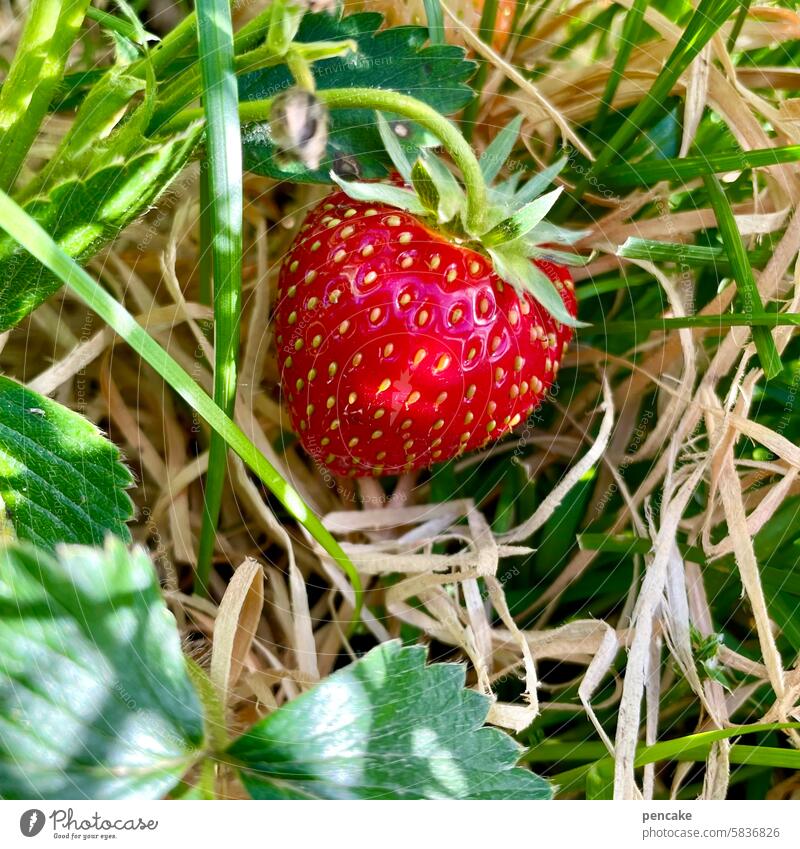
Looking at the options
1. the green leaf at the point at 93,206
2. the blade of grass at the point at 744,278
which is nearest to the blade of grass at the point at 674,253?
the blade of grass at the point at 744,278

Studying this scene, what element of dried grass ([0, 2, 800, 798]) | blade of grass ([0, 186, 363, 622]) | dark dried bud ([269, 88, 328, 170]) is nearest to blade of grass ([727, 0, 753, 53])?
dried grass ([0, 2, 800, 798])

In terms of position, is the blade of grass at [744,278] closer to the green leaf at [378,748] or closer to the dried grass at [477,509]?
the dried grass at [477,509]

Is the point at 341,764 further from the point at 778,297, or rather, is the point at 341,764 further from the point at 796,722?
the point at 778,297

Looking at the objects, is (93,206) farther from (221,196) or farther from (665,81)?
(665,81)

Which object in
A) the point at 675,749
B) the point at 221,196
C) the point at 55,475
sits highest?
the point at 221,196

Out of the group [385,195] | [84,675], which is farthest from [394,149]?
[84,675]

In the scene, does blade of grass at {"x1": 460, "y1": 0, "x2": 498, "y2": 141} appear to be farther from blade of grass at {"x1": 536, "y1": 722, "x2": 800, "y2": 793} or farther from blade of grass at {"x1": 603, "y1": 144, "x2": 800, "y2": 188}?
blade of grass at {"x1": 536, "y1": 722, "x2": 800, "y2": 793}
